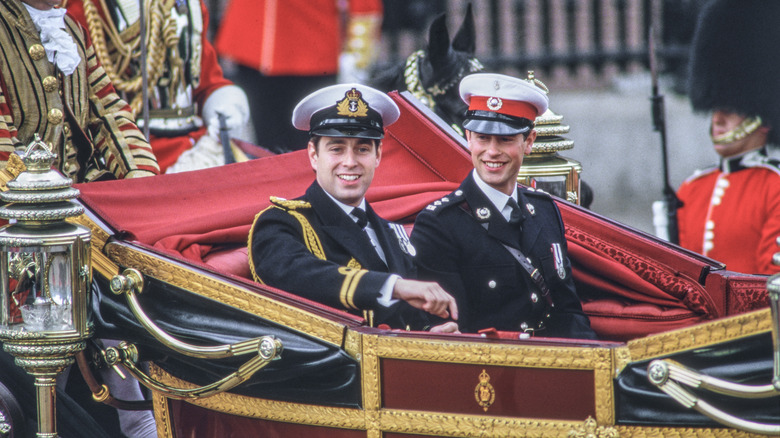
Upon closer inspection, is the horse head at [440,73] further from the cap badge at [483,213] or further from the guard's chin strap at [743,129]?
the guard's chin strap at [743,129]

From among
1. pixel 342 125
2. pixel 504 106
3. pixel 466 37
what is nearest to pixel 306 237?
pixel 342 125

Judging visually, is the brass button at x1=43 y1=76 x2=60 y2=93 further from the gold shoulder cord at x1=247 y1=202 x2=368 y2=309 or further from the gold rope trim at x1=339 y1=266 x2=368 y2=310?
the gold rope trim at x1=339 y1=266 x2=368 y2=310

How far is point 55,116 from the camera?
3645 mm

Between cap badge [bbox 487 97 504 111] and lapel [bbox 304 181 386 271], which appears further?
cap badge [bbox 487 97 504 111]

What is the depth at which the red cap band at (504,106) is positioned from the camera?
329 cm

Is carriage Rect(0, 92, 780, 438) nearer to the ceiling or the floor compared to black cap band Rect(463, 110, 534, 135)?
nearer to the floor

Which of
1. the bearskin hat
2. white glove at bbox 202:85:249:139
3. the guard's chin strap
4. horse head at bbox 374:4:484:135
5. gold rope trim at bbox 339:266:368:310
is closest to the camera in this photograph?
gold rope trim at bbox 339:266:368:310

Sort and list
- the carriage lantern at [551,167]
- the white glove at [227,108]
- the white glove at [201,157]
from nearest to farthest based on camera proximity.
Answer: the carriage lantern at [551,167], the white glove at [201,157], the white glove at [227,108]

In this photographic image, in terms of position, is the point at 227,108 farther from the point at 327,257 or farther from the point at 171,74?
the point at 327,257

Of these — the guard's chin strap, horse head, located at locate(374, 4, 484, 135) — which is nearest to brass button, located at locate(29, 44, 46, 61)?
horse head, located at locate(374, 4, 484, 135)

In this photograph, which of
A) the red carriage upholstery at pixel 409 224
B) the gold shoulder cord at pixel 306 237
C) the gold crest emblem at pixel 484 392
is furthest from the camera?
the red carriage upholstery at pixel 409 224

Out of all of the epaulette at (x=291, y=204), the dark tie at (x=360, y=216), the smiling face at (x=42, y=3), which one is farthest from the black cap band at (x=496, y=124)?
the smiling face at (x=42, y=3)

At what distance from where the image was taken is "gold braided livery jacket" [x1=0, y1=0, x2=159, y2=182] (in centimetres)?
360

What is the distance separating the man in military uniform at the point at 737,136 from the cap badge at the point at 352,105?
2360mm
